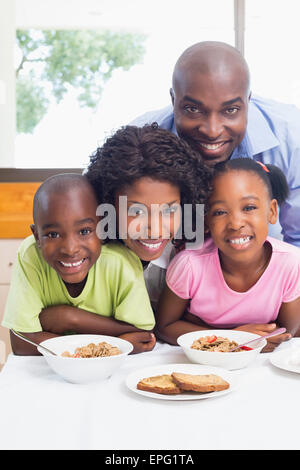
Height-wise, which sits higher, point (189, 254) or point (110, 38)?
point (110, 38)

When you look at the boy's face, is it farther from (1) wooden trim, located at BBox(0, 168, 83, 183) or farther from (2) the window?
(2) the window

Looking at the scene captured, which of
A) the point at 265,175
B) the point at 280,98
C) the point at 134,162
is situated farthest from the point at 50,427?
the point at 280,98

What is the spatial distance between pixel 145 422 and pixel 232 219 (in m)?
0.49

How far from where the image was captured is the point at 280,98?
2.83 meters

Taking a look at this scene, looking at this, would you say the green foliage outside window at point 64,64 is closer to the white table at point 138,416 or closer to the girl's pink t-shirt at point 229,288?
the girl's pink t-shirt at point 229,288

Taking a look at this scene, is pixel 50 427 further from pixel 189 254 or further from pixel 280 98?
pixel 280 98

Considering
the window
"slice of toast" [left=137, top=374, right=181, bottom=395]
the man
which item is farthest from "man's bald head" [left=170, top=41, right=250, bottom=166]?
the window

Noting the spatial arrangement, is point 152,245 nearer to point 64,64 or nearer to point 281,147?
point 281,147

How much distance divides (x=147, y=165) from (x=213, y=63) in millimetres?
358

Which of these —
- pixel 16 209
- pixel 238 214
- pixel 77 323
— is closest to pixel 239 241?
pixel 238 214

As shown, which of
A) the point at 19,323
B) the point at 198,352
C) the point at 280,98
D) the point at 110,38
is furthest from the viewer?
the point at 110,38

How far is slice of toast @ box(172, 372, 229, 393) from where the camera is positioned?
2.53 ft

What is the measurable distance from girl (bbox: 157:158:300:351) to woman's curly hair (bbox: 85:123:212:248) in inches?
1.8
